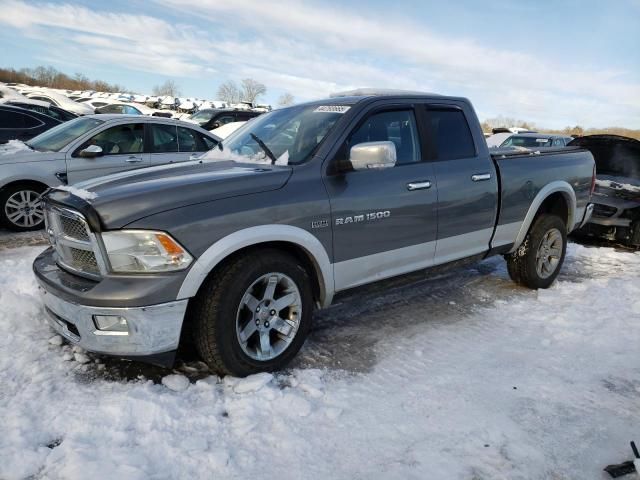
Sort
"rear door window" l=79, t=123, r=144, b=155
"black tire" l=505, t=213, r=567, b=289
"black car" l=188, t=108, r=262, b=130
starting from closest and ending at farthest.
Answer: "black tire" l=505, t=213, r=567, b=289
"rear door window" l=79, t=123, r=144, b=155
"black car" l=188, t=108, r=262, b=130

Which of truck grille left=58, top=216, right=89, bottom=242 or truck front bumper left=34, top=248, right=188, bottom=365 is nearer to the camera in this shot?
truck front bumper left=34, top=248, right=188, bottom=365

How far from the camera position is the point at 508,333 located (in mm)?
4148

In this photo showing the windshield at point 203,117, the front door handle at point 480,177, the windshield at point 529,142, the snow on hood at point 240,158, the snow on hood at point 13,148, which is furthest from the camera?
the windshield at point 203,117

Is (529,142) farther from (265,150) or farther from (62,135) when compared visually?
(265,150)

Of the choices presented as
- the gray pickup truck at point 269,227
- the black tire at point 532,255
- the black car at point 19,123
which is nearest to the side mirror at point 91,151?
the black car at point 19,123

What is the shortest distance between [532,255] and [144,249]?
399 centimetres

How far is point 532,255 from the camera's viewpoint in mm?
5129

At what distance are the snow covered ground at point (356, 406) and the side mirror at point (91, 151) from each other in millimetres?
2848

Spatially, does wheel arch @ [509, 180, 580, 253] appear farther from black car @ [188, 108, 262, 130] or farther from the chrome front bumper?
black car @ [188, 108, 262, 130]

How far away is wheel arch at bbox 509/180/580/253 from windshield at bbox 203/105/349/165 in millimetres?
2435

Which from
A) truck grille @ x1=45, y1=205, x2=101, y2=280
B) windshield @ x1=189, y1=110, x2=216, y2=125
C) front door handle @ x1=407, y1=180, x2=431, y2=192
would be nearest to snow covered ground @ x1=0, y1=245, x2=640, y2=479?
truck grille @ x1=45, y1=205, x2=101, y2=280

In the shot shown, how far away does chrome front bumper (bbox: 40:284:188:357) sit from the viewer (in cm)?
274

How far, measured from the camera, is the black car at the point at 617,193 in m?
7.47

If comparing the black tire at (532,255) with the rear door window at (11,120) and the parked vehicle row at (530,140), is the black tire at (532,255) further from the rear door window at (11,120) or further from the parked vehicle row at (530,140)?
the rear door window at (11,120)
